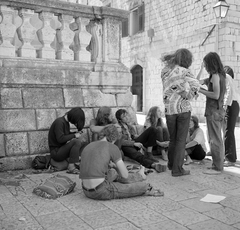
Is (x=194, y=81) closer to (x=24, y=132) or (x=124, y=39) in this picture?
(x=24, y=132)

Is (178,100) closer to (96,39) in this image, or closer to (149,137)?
(149,137)

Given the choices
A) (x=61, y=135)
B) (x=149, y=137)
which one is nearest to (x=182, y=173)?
(x=149, y=137)

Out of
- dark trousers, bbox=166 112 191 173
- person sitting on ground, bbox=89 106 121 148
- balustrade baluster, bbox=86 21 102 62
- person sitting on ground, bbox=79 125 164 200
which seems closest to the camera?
person sitting on ground, bbox=79 125 164 200

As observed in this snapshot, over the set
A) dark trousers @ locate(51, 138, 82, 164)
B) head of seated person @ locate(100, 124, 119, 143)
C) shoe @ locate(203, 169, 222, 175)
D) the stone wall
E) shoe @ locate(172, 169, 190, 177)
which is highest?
the stone wall

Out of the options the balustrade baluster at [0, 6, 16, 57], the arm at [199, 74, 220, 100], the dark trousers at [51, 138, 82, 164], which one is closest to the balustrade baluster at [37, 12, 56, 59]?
the balustrade baluster at [0, 6, 16, 57]

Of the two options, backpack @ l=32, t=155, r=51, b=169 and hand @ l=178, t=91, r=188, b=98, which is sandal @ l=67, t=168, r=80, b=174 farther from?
hand @ l=178, t=91, r=188, b=98

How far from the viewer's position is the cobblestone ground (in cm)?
299

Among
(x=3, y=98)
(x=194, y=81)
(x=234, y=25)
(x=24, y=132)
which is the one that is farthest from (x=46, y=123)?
(x=234, y=25)

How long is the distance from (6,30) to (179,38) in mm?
11527

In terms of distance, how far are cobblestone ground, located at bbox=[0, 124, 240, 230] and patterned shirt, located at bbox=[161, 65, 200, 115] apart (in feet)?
3.30

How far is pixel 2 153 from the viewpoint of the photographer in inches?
199

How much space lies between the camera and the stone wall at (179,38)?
43.3ft

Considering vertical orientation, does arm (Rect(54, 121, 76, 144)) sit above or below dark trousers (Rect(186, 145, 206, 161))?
above

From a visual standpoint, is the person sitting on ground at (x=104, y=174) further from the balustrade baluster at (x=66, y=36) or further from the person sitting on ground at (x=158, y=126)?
the balustrade baluster at (x=66, y=36)
